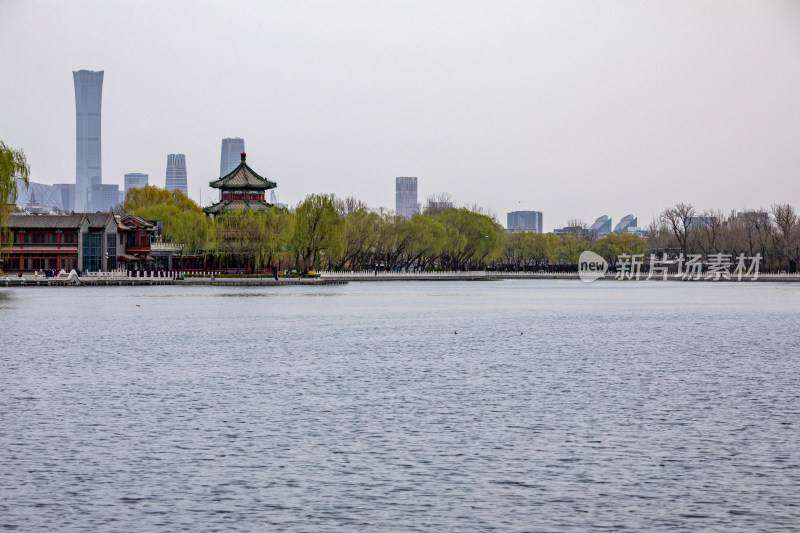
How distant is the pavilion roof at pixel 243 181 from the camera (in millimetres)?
103125

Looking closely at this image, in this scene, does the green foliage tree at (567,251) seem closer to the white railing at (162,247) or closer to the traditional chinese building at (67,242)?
the white railing at (162,247)

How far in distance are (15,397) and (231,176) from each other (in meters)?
85.9

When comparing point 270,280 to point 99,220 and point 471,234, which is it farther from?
point 471,234

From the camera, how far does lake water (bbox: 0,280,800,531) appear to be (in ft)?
38.2

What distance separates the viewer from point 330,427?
55.8ft

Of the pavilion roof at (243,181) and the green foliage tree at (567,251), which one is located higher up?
the pavilion roof at (243,181)

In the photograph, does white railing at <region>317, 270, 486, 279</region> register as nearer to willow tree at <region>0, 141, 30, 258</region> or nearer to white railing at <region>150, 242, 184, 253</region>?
white railing at <region>150, 242, 184, 253</region>

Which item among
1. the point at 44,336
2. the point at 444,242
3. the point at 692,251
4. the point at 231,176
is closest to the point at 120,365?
the point at 44,336

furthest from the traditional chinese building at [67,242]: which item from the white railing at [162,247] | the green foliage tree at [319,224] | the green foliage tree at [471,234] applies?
the green foliage tree at [471,234]

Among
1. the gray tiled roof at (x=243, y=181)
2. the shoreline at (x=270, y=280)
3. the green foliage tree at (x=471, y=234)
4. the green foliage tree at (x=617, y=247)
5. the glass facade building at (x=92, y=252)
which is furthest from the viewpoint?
the green foliage tree at (x=617, y=247)

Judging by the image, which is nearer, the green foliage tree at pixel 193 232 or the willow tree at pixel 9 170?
the willow tree at pixel 9 170

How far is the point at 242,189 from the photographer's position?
10362 centimetres

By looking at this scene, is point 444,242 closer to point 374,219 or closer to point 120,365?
point 374,219

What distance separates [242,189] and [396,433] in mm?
89540
